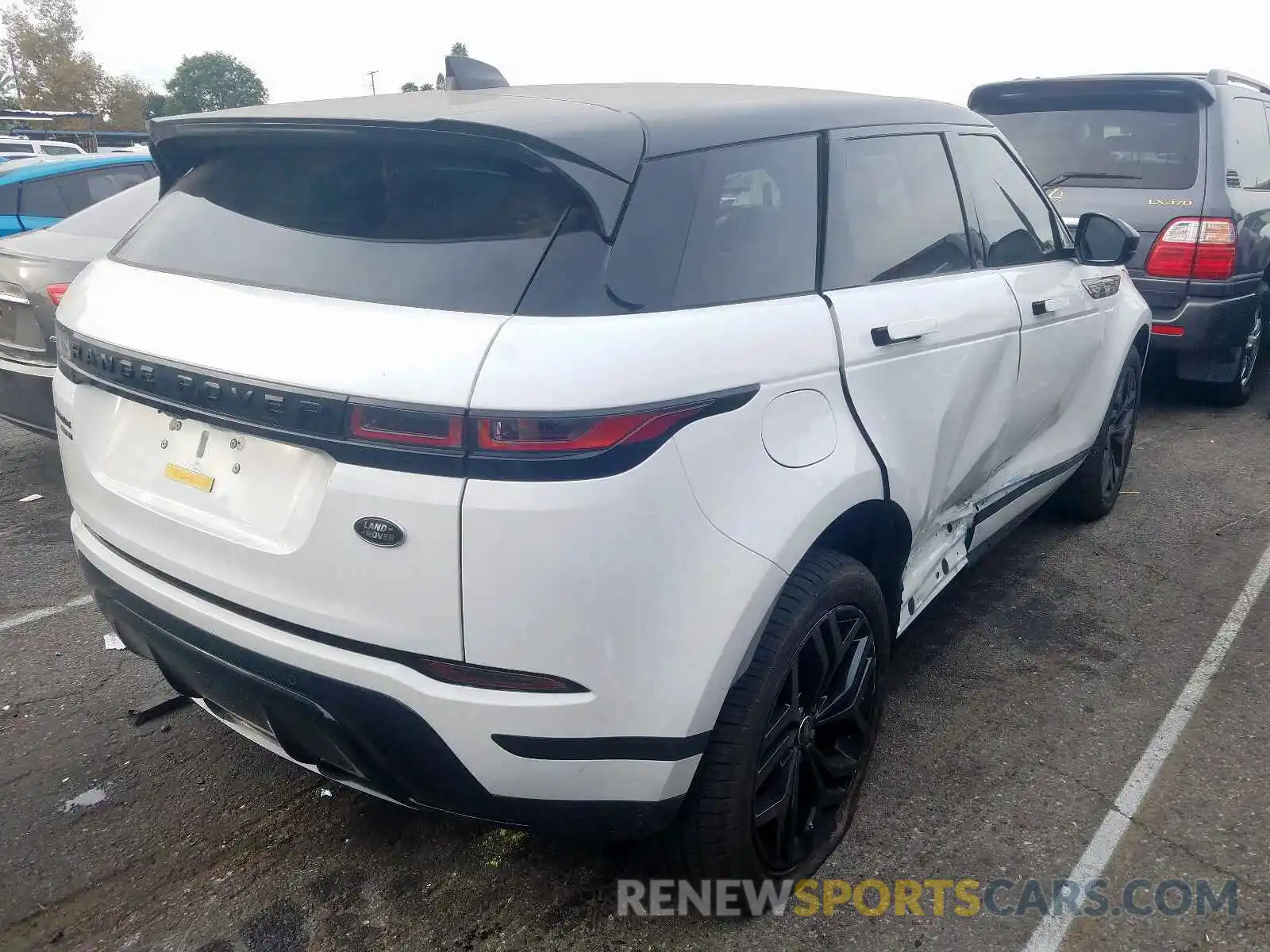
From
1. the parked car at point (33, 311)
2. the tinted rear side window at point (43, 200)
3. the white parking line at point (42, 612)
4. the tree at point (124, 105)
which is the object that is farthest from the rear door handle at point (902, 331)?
the tree at point (124, 105)

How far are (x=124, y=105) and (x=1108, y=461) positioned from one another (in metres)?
68.5

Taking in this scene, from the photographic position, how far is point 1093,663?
3.40 metres

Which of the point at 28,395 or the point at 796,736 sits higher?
the point at 28,395

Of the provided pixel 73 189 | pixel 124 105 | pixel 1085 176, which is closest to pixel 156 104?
pixel 124 105

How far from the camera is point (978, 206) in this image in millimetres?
3152

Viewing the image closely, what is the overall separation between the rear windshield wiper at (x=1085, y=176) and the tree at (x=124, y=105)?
63.3 m

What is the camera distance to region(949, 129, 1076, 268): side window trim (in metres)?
3.09

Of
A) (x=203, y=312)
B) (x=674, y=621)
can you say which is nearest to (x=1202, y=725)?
(x=674, y=621)

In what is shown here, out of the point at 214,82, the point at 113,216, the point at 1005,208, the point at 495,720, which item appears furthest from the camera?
the point at 214,82

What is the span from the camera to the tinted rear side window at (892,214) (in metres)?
2.44

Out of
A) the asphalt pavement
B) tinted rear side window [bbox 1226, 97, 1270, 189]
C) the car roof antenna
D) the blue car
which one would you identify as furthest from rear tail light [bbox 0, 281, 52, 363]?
tinted rear side window [bbox 1226, 97, 1270, 189]

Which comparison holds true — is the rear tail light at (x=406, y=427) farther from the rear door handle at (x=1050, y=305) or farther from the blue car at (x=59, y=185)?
the blue car at (x=59, y=185)

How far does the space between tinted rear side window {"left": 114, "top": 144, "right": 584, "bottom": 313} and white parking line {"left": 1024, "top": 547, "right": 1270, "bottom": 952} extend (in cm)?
181

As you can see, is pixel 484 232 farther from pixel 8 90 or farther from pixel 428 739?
pixel 8 90
